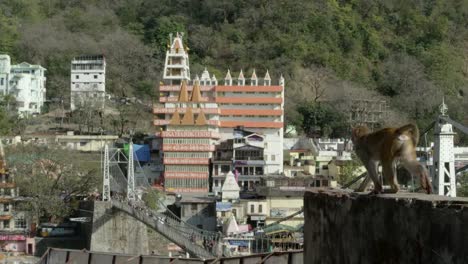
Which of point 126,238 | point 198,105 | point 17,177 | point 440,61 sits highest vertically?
point 440,61

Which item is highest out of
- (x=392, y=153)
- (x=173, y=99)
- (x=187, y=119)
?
(x=173, y=99)

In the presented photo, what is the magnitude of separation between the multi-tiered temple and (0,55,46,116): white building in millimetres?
10387

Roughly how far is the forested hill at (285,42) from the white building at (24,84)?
1.70 m

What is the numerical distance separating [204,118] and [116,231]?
940cm

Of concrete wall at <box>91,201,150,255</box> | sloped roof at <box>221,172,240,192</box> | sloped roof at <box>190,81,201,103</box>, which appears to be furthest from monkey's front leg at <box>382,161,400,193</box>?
sloped roof at <box>190,81,201,103</box>

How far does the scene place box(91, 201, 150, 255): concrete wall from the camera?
33906 mm

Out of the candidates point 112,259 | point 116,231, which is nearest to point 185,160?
point 116,231

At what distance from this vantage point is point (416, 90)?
57.7 m

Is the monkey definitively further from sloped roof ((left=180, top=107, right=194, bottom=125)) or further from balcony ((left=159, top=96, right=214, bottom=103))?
balcony ((left=159, top=96, right=214, bottom=103))

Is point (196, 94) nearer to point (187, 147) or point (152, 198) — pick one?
point (187, 147)

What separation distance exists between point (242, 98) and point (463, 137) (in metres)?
15.2

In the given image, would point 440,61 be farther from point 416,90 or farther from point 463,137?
point 463,137

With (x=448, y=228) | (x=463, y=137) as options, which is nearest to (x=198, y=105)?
(x=463, y=137)

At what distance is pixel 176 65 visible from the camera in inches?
1875
